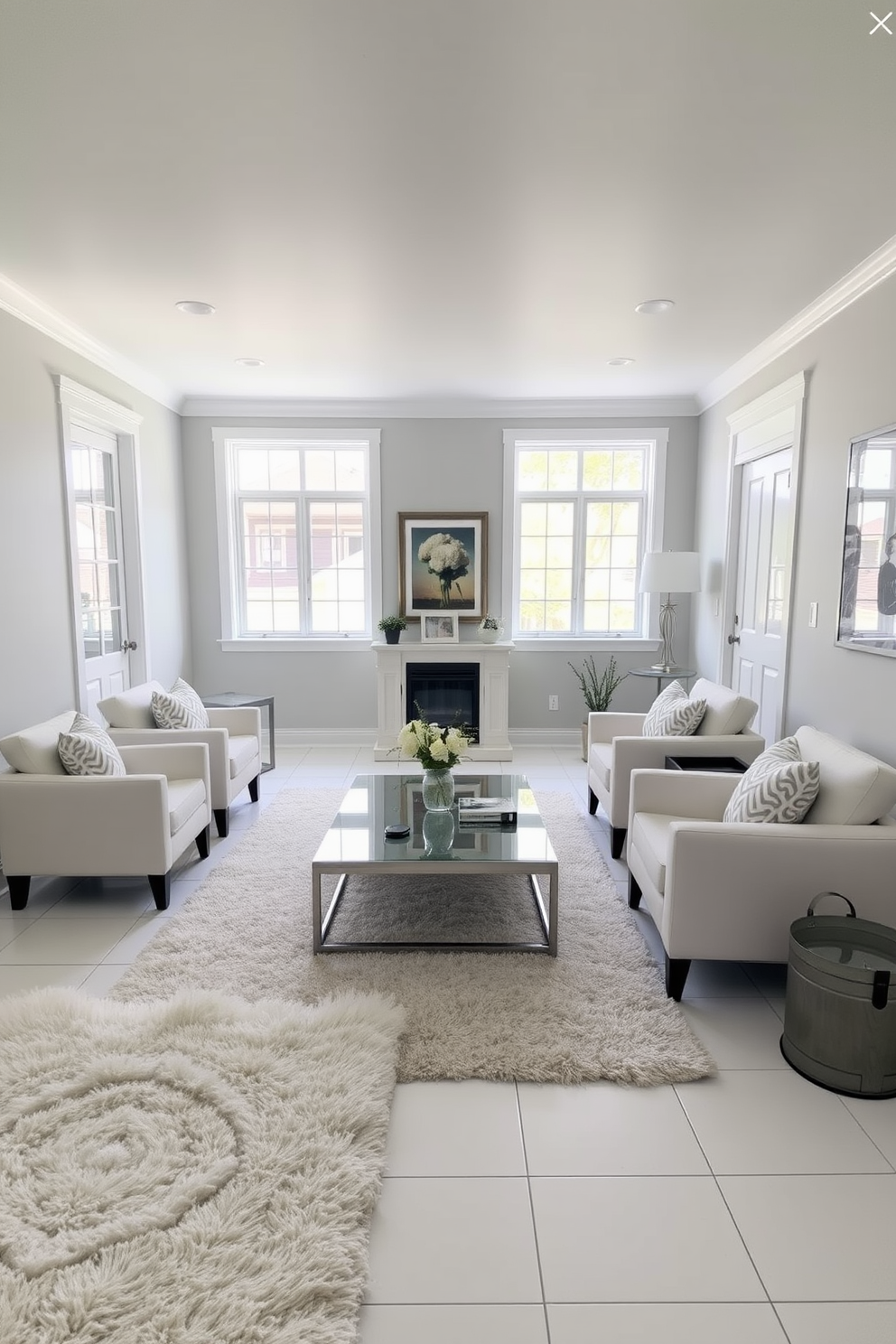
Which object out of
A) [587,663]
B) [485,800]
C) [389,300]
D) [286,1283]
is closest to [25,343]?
[389,300]

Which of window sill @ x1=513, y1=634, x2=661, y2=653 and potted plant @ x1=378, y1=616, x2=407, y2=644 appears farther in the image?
window sill @ x1=513, y1=634, x2=661, y2=653

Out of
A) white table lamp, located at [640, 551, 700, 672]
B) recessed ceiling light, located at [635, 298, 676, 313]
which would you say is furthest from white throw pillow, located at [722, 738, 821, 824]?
white table lamp, located at [640, 551, 700, 672]

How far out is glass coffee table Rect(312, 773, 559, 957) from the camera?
2.79 metres

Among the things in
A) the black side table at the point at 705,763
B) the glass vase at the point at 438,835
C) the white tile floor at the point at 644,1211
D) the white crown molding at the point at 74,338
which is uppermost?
the white crown molding at the point at 74,338

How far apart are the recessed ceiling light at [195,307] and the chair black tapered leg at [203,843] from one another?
257 centimetres

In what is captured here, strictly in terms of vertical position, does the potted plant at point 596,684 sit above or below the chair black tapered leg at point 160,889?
above

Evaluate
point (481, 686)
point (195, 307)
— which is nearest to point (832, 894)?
point (195, 307)

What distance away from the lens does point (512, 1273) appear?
5.11ft

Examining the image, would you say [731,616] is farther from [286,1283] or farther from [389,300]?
[286,1283]

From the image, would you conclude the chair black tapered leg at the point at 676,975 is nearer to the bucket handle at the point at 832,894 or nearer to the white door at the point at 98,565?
the bucket handle at the point at 832,894

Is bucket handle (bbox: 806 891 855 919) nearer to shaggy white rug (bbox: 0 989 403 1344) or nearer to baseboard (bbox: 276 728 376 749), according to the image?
shaggy white rug (bbox: 0 989 403 1344)

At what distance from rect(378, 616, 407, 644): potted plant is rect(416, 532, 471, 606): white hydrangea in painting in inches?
19.5

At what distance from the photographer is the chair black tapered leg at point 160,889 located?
10.6ft

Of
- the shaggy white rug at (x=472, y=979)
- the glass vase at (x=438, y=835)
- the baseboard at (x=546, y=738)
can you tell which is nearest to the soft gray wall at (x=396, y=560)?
the baseboard at (x=546, y=738)
